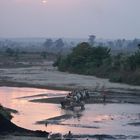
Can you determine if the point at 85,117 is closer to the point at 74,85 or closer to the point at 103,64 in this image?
the point at 74,85

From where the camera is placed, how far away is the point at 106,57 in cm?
7162

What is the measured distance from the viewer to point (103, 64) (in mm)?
67438

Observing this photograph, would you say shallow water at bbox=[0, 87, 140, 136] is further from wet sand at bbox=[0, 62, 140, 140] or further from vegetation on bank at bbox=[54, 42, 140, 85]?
vegetation on bank at bbox=[54, 42, 140, 85]

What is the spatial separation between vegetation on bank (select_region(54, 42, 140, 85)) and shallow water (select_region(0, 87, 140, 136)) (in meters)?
16.9

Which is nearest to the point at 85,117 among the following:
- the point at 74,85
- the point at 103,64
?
the point at 74,85

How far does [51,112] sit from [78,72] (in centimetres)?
3743

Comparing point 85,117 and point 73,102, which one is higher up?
point 73,102

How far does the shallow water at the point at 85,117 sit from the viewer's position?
26.9 m

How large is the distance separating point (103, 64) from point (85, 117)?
36.1m

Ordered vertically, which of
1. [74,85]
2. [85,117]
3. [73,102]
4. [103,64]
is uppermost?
[103,64]

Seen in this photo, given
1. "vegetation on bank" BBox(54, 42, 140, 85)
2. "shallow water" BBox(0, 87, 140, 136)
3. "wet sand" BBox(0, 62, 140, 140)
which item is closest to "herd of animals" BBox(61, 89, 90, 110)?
"shallow water" BBox(0, 87, 140, 136)

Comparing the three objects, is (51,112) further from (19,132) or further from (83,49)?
(83,49)

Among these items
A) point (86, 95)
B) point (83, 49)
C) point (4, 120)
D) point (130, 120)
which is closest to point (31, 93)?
point (86, 95)

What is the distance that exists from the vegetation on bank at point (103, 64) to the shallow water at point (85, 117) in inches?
667
